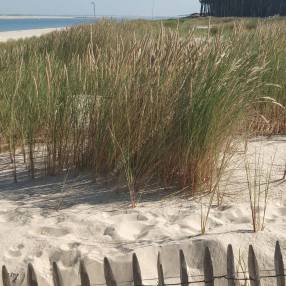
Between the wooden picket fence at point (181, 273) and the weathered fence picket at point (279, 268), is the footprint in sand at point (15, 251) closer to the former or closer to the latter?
the wooden picket fence at point (181, 273)

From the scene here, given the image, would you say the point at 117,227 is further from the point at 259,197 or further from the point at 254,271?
the point at 254,271

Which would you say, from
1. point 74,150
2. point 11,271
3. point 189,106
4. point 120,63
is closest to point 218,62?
point 189,106

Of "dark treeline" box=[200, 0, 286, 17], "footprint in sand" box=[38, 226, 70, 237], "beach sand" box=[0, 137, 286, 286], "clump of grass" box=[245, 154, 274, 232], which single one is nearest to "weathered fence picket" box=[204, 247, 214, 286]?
"beach sand" box=[0, 137, 286, 286]

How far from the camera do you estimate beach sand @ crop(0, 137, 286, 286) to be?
2.45m

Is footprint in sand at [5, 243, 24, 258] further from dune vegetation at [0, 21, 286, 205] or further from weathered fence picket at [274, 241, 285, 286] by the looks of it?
weathered fence picket at [274, 241, 285, 286]

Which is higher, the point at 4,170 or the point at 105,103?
the point at 105,103

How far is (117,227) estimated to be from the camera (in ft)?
9.11

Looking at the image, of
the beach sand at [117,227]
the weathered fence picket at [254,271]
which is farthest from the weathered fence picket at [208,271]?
the beach sand at [117,227]

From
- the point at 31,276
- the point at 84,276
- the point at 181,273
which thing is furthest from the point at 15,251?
the point at 181,273

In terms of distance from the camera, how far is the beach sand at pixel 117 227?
2.45 m

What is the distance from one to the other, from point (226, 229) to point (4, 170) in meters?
1.92

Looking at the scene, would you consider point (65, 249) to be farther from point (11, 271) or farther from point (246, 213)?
point (246, 213)

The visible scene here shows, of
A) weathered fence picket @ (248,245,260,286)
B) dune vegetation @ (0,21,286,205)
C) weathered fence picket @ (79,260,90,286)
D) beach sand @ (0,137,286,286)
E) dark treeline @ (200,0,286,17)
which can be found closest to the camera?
weathered fence picket @ (79,260,90,286)

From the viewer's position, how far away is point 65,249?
2.52 metres
